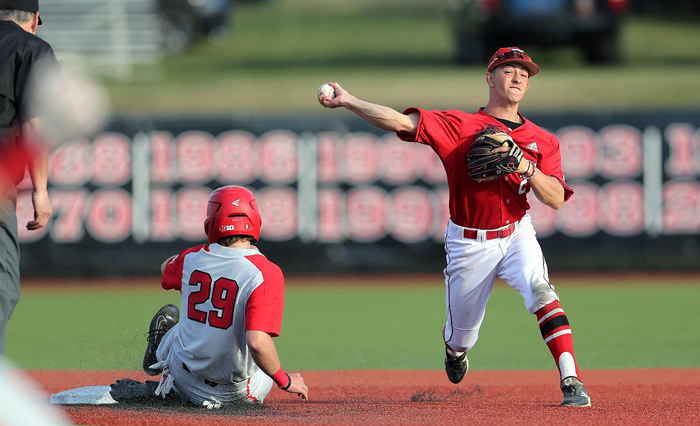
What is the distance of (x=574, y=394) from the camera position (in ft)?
17.0

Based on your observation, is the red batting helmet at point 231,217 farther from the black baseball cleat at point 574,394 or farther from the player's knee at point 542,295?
the black baseball cleat at point 574,394

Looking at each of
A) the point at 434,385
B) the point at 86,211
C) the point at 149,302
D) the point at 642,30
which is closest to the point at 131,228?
the point at 86,211

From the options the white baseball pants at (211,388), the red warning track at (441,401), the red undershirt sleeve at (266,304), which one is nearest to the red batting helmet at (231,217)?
the red undershirt sleeve at (266,304)

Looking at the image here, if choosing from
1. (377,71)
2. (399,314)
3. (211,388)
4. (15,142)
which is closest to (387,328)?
(399,314)

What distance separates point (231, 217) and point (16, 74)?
4.30ft

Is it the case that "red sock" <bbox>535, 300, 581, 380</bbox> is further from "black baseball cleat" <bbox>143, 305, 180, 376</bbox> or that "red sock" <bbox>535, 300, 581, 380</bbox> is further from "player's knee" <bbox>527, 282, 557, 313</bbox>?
"black baseball cleat" <bbox>143, 305, 180, 376</bbox>

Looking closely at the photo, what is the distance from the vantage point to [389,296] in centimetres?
1162

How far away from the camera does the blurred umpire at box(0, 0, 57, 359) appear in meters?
4.72

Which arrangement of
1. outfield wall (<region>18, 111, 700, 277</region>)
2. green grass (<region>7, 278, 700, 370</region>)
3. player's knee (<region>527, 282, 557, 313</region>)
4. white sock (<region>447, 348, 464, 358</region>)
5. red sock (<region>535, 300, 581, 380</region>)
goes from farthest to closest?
outfield wall (<region>18, 111, 700, 277</region>)
green grass (<region>7, 278, 700, 370</region>)
white sock (<region>447, 348, 464, 358</region>)
player's knee (<region>527, 282, 557, 313</region>)
red sock (<region>535, 300, 581, 380</region>)

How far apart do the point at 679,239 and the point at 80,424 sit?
32.6ft

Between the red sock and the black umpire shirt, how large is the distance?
2965 mm

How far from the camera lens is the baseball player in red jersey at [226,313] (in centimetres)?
479

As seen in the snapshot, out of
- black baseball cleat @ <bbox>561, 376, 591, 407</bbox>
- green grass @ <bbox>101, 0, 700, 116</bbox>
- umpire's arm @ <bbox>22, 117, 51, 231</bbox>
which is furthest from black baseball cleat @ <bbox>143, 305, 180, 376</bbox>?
green grass @ <bbox>101, 0, 700, 116</bbox>

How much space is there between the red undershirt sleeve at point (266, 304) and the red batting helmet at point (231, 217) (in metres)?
0.20
